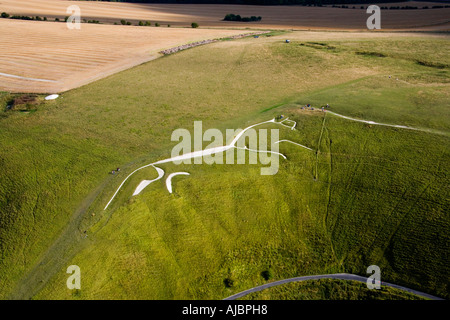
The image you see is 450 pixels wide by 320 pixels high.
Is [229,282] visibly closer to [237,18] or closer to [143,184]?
[143,184]

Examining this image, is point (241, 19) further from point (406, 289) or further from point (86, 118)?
point (406, 289)

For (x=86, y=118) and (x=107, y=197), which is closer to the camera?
(x=107, y=197)

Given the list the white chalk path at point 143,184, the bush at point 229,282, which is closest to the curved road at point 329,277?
the bush at point 229,282

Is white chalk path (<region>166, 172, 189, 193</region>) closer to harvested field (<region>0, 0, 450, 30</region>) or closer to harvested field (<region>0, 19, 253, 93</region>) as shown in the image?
harvested field (<region>0, 19, 253, 93</region>)

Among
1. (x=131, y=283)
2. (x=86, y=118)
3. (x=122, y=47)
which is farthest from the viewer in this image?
(x=122, y=47)

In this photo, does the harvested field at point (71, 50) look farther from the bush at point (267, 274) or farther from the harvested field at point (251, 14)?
the bush at point (267, 274)
